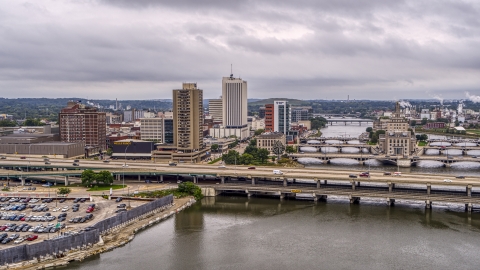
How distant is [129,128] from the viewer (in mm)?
117312

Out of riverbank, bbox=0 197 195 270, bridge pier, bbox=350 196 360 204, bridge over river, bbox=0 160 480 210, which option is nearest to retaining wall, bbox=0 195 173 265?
riverbank, bbox=0 197 195 270

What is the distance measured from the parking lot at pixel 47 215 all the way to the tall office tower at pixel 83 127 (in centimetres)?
3890

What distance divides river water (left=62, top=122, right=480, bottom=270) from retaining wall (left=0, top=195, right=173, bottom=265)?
5.26 feet

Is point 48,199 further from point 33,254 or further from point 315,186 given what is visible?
point 315,186

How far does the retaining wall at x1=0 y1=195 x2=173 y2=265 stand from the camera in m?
26.5

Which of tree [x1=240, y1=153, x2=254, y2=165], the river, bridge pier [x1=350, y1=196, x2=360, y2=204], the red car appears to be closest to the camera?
the river

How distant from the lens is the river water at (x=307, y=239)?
93.6 feet

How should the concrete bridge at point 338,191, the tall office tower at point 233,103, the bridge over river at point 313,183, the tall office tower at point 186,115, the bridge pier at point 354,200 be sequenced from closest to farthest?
the concrete bridge at point 338,191
the bridge over river at point 313,183
the bridge pier at point 354,200
the tall office tower at point 186,115
the tall office tower at point 233,103

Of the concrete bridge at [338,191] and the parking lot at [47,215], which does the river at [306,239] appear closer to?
the concrete bridge at [338,191]

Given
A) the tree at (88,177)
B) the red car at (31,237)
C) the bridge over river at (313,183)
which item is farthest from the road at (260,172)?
the red car at (31,237)

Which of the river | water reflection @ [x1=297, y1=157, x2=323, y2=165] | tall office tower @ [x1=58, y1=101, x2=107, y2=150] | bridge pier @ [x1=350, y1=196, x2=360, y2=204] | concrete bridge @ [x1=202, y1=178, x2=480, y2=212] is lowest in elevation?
the river

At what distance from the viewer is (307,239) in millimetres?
33031

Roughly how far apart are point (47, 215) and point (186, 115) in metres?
35.9

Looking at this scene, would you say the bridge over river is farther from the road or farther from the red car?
the red car
